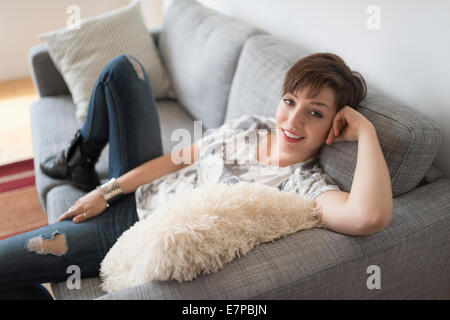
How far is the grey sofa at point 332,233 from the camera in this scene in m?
0.83

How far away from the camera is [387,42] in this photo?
125 cm

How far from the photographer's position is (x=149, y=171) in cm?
137

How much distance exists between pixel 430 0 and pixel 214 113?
3.15 ft

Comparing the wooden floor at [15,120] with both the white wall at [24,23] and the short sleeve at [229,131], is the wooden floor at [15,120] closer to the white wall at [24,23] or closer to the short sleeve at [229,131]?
the white wall at [24,23]

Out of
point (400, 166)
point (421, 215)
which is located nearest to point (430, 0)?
point (400, 166)

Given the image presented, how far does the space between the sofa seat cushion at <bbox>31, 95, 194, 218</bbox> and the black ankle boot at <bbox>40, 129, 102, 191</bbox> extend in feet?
0.20

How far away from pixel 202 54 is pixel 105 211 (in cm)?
89

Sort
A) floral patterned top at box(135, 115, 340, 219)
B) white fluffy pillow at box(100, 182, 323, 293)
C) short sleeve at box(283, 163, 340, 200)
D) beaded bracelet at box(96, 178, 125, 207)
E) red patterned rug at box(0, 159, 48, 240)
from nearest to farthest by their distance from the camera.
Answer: white fluffy pillow at box(100, 182, 323, 293)
short sleeve at box(283, 163, 340, 200)
floral patterned top at box(135, 115, 340, 219)
beaded bracelet at box(96, 178, 125, 207)
red patterned rug at box(0, 159, 48, 240)

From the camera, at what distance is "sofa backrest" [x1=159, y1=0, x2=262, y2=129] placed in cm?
171

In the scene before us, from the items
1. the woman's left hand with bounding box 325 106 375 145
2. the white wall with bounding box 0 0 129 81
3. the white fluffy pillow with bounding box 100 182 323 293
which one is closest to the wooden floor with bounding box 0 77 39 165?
the white wall with bounding box 0 0 129 81

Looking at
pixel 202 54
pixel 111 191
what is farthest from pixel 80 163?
pixel 202 54
